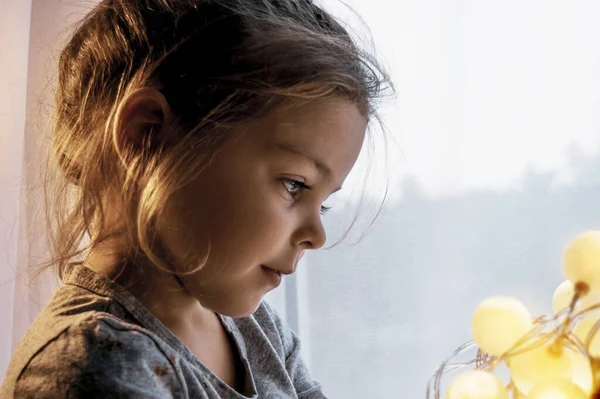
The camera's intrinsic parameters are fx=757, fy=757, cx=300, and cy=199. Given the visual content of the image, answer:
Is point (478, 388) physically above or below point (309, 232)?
below

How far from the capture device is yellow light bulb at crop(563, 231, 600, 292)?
45 centimetres

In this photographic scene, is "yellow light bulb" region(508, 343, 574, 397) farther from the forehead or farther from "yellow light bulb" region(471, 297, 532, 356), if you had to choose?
the forehead

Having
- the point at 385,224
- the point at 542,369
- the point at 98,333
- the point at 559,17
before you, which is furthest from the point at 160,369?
the point at 559,17

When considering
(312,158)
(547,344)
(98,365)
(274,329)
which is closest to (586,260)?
(547,344)

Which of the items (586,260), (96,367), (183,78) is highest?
(183,78)

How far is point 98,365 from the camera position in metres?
0.55

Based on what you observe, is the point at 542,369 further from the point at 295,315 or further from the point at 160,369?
the point at 295,315

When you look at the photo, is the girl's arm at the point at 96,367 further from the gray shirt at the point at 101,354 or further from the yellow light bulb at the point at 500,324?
the yellow light bulb at the point at 500,324

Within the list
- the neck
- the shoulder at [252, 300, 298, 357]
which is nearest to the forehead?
the neck

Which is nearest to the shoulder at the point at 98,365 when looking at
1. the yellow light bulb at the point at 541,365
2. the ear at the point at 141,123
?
the ear at the point at 141,123

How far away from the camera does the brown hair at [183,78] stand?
0.62m

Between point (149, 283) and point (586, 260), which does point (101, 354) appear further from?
point (586, 260)

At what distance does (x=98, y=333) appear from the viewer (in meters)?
0.57

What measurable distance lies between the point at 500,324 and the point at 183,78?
33 cm
